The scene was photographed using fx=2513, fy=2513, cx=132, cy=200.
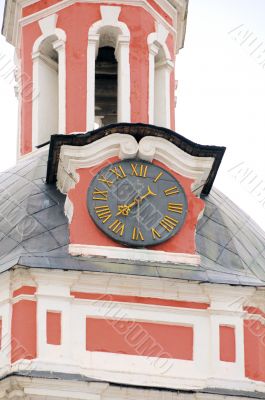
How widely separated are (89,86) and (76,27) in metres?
0.98

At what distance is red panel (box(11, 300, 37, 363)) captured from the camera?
27922 mm

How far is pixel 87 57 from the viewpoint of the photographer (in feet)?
105

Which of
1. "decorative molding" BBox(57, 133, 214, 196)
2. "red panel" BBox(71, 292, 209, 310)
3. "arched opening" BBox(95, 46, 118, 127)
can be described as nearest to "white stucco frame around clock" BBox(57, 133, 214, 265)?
"decorative molding" BBox(57, 133, 214, 196)

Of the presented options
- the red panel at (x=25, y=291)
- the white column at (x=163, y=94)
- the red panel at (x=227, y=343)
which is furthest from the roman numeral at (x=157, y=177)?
the white column at (x=163, y=94)

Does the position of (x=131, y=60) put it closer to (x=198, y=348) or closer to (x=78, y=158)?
(x=78, y=158)

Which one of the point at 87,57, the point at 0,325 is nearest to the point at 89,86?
the point at 87,57

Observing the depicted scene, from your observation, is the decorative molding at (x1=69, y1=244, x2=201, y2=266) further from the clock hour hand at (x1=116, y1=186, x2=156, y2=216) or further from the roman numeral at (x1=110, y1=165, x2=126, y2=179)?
the roman numeral at (x1=110, y1=165, x2=126, y2=179)

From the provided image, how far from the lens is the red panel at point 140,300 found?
28453 millimetres

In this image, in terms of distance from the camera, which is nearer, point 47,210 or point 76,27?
point 47,210

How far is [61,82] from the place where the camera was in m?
31.9

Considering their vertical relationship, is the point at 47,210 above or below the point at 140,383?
above

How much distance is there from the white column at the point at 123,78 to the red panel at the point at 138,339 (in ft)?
12.9

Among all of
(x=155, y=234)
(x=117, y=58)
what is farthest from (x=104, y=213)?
(x=117, y=58)

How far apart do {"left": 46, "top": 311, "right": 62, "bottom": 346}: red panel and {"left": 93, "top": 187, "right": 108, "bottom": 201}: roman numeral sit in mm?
1643
